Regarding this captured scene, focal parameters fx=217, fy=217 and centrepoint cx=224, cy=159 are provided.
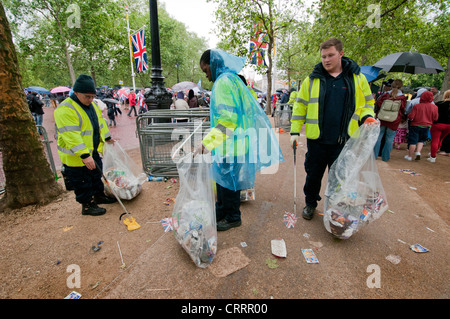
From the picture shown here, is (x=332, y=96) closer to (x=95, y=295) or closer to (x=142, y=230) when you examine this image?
(x=142, y=230)

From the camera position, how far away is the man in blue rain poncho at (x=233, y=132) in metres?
1.95

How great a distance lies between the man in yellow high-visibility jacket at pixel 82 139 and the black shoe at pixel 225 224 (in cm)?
166

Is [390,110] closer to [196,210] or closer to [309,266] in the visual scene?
[309,266]

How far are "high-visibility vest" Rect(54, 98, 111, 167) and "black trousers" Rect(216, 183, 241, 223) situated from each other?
1689mm

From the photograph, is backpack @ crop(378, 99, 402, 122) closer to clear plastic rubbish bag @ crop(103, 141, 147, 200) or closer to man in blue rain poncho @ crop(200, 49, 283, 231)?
man in blue rain poncho @ crop(200, 49, 283, 231)

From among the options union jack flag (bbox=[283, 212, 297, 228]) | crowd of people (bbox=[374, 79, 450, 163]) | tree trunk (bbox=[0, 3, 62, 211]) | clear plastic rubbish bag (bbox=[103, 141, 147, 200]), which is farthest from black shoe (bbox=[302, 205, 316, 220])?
tree trunk (bbox=[0, 3, 62, 211])

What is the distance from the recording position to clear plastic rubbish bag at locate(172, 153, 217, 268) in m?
1.99

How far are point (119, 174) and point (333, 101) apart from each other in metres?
2.96

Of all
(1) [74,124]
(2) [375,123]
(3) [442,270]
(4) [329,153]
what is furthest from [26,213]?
(3) [442,270]

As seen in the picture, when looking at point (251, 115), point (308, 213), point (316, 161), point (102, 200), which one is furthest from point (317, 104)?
point (102, 200)

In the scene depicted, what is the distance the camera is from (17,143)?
288cm

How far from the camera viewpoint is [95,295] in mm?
1754

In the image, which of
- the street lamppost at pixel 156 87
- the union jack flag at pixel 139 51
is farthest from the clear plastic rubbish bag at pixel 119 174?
the union jack flag at pixel 139 51

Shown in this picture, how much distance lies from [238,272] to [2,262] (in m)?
2.33
